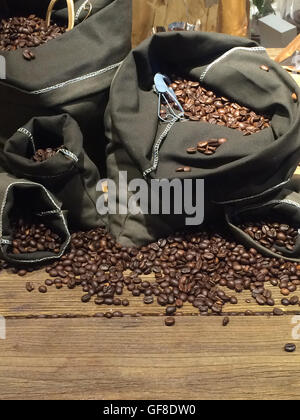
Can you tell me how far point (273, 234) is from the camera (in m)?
1.73

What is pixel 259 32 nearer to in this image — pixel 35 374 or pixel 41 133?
pixel 41 133

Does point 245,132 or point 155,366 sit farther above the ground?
point 245,132

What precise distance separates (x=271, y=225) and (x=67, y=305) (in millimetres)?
719

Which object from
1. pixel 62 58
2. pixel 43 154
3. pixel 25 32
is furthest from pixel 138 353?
pixel 25 32

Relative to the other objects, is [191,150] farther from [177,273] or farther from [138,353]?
[138,353]

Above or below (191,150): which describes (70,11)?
above

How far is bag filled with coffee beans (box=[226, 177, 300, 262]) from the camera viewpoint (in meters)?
1.72

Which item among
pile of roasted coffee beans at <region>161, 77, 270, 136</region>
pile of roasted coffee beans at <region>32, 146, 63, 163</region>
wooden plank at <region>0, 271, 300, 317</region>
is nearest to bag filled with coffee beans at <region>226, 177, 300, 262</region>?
wooden plank at <region>0, 271, 300, 317</region>

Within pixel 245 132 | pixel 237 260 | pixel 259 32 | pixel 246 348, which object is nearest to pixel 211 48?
pixel 245 132

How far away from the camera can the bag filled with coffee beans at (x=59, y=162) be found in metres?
1.69

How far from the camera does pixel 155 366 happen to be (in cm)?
146

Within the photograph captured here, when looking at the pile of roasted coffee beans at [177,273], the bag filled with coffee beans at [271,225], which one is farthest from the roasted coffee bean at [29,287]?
the bag filled with coffee beans at [271,225]

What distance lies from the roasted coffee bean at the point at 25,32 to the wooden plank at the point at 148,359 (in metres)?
0.92

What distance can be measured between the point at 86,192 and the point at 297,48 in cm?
124
